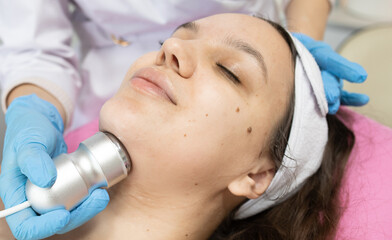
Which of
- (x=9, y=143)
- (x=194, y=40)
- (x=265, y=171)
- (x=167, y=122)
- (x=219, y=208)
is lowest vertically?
(x=219, y=208)

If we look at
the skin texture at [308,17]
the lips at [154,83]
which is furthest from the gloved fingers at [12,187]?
the skin texture at [308,17]

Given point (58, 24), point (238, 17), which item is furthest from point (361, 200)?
point (58, 24)

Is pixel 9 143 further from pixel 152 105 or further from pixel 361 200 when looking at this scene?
pixel 361 200

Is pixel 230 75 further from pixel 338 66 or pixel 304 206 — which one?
pixel 304 206

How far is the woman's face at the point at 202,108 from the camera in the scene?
0.92m

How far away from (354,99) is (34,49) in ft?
3.77

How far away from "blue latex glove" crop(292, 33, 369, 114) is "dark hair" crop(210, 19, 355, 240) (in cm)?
12

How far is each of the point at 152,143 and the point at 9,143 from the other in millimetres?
407

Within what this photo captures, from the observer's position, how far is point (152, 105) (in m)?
0.92

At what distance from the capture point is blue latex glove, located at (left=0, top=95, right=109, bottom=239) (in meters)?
0.81

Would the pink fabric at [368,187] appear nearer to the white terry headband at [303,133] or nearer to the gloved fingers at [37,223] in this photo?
the white terry headband at [303,133]

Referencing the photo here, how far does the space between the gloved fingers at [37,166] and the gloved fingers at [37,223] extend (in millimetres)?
68

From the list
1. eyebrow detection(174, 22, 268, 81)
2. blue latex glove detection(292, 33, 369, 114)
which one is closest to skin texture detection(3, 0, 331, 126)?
blue latex glove detection(292, 33, 369, 114)

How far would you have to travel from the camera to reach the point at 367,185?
1226 mm
